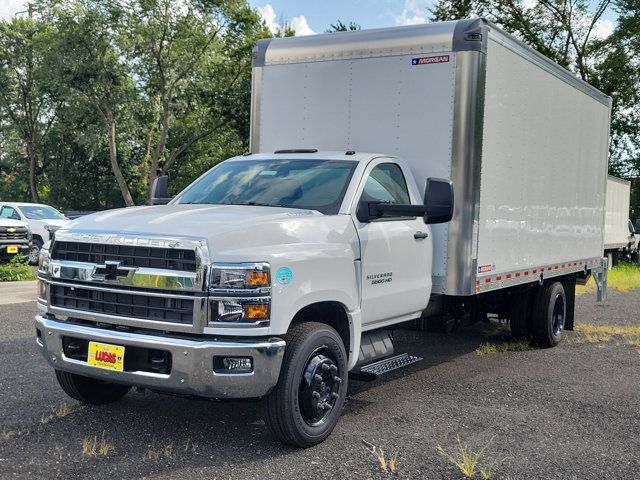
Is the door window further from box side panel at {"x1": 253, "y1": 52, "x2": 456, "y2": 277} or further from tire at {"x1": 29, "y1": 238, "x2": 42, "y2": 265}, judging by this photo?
box side panel at {"x1": 253, "y1": 52, "x2": 456, "y2": 277}

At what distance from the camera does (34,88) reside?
42.2 meters

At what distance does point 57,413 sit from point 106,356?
4.19ft

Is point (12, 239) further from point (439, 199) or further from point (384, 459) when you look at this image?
point (384, 459)

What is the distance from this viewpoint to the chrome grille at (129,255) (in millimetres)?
4324

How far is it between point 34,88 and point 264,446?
138 feet

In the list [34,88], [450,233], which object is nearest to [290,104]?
[450,233]

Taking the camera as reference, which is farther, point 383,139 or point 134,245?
point 383,139

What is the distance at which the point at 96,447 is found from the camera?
4.69m

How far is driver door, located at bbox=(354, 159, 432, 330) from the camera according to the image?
5418 millimetres

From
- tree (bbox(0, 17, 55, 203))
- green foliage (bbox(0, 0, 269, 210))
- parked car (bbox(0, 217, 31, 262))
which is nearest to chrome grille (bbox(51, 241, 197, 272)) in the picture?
parked car (bbox(0, 217, 31, 262))

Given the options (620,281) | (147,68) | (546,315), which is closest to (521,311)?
(546,315)

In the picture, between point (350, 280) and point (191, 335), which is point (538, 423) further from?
point (191, 335)

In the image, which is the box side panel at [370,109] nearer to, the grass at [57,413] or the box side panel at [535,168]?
the box side panel at [535,168]

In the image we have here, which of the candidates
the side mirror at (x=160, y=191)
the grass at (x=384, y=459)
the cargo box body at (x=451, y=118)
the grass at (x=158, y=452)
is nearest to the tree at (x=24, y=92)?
the cargo box body at (x=451, y=118)
